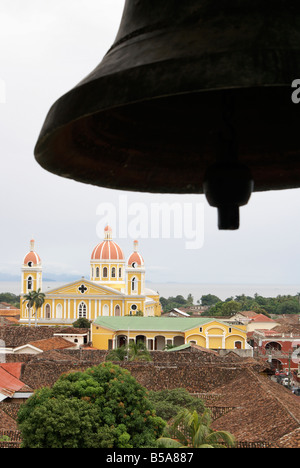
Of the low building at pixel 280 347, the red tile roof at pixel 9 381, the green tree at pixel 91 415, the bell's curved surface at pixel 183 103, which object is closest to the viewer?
the bell's curved surface at pixel 183 103

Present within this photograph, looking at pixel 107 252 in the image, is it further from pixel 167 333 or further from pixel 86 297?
pixel 167 333

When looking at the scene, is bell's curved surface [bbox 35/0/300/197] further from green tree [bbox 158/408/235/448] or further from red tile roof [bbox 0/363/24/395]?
red tile roof [bbox 0/363/24/395]

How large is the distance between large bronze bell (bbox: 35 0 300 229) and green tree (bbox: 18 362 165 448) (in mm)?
7938

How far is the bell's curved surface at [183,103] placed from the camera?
1.02 meters

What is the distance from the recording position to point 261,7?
119 centimetres

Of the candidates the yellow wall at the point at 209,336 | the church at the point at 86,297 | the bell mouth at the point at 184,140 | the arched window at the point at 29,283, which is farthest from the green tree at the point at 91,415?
the arched window at the point at 29,283

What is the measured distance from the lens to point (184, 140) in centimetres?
193

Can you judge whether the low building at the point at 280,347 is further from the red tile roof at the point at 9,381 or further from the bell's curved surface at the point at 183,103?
the bell's curved surface at the point at 183,103

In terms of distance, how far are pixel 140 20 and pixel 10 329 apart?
30129mm

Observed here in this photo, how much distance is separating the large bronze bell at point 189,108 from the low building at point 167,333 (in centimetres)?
3054

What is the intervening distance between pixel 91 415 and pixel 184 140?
826 cm

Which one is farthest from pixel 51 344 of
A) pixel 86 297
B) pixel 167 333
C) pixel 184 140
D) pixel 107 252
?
pixel 184 140

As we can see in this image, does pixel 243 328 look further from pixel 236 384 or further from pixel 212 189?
pixel 212 189
